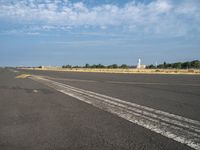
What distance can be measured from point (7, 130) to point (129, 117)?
9.05 feet

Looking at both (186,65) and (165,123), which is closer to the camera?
(165,123)

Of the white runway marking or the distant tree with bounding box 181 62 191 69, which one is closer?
the white runway marking

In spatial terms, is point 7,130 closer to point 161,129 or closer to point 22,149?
point 22,149

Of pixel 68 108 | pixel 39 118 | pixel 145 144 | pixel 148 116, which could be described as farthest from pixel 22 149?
pixel 68 108

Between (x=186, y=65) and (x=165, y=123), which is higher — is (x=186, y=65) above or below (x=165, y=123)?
below

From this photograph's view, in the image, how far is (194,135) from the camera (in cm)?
483

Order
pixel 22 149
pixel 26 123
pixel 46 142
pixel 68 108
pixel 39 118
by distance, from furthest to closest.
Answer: pixel 68 108 → pixel 39 118 → pixel 26 123 → pixel 46 142 → pixel 22 149

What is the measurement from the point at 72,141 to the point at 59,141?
0.74ft

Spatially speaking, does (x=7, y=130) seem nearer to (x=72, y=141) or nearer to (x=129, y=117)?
(x=72, y=141)

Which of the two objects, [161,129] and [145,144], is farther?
[161,129]

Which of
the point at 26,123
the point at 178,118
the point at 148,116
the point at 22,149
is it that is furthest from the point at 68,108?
the point at 22,149

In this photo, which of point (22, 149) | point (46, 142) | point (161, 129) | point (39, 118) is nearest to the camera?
point (22, 149)

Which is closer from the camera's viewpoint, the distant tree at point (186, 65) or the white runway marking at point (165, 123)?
the white runway marking at point (165, 123)

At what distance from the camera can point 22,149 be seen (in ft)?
14.2
